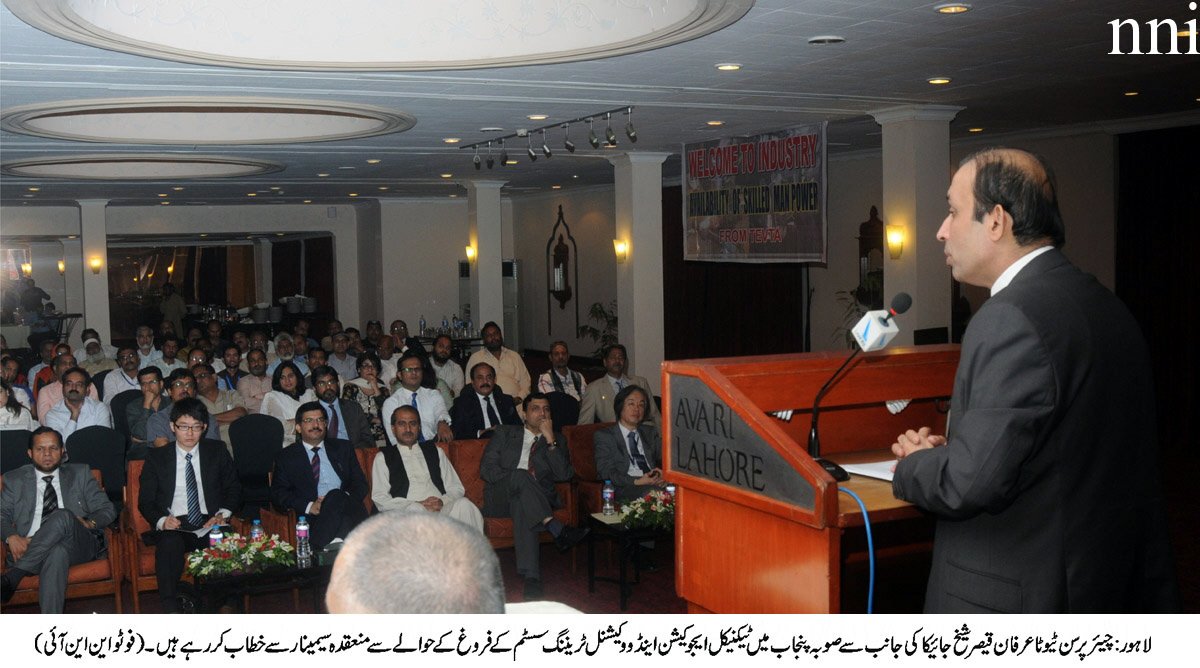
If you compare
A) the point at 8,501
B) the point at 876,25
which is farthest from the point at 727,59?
the point at 8,501

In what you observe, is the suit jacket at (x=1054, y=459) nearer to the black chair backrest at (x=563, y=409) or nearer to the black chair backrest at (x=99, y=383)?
the black chair backrest at (x=563, y=409)

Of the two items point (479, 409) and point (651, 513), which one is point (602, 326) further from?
point (651, 513)

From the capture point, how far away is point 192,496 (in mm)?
6230

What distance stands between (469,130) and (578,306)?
1054 cm

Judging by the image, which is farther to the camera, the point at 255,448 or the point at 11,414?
the point at 11,414

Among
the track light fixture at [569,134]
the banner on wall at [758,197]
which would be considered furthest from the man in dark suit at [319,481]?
the banner on wall at [758,197]

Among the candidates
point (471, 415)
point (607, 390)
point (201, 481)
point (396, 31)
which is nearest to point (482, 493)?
point (471, 415)

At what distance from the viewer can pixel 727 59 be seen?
22.0ft

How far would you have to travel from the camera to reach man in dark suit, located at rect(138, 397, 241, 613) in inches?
233

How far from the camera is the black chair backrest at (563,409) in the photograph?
879 cm

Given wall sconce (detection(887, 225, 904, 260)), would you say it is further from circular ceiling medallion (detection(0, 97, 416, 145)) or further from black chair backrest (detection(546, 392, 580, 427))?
circular ceiling medallion (detection(0, 97, 416, 145))

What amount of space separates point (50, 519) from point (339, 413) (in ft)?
9.19

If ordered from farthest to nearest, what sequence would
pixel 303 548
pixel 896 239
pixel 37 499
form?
pixel 896 239
pixel 37 499
pixel 303 548

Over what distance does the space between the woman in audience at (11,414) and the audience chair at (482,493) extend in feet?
10.9
